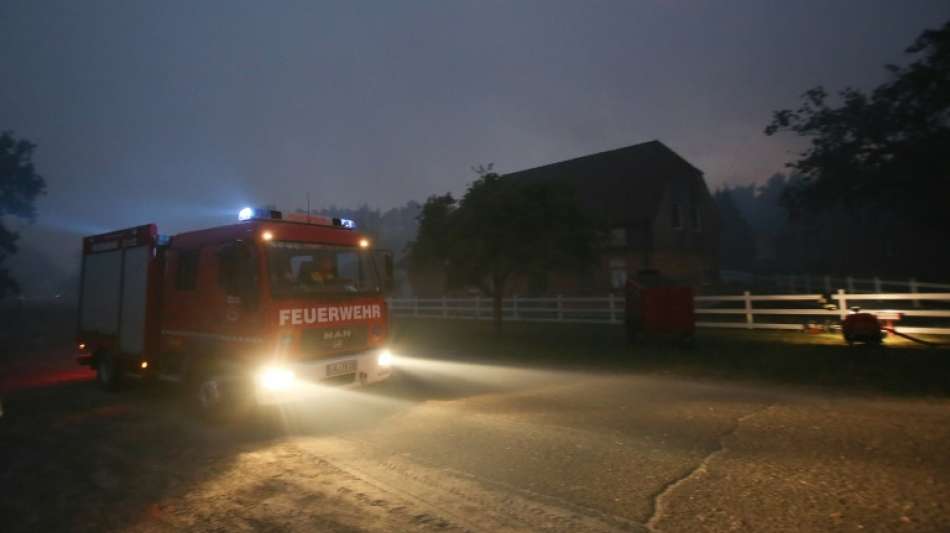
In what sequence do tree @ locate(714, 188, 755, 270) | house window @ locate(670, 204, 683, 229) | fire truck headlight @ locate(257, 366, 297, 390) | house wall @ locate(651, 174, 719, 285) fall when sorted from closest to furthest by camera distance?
fire truck headlight @ locate(257, 366, 297, 390), house wall @ locate(651, 174, 719, 285), house window @ locate(670, 204, 683, 229), tree @ locate(714, 188, 755, 270)

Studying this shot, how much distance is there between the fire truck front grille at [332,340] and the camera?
25.1 feet

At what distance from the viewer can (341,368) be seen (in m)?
7.99

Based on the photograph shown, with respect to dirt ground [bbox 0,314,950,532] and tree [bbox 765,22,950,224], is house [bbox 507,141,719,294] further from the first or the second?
dirt ground [bbox 0,314,950,532]

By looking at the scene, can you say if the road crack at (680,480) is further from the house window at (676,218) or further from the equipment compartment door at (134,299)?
the house window at (676,218)

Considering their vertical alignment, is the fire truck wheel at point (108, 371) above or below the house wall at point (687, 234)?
below

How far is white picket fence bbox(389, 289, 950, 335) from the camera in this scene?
15117mm

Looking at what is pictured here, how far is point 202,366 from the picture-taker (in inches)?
331

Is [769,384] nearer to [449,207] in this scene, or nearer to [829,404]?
[829,404]

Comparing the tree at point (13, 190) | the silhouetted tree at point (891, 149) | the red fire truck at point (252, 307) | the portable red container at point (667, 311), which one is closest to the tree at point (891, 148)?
the silhouetted tree at point (891, 149)

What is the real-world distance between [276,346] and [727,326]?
1453cm

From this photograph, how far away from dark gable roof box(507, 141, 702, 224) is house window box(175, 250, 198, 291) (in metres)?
21.7

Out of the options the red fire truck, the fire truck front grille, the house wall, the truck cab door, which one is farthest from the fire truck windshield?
the house wall

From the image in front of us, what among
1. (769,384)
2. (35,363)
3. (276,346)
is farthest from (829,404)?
(35,363)

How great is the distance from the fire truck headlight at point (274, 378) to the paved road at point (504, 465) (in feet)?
2.15
